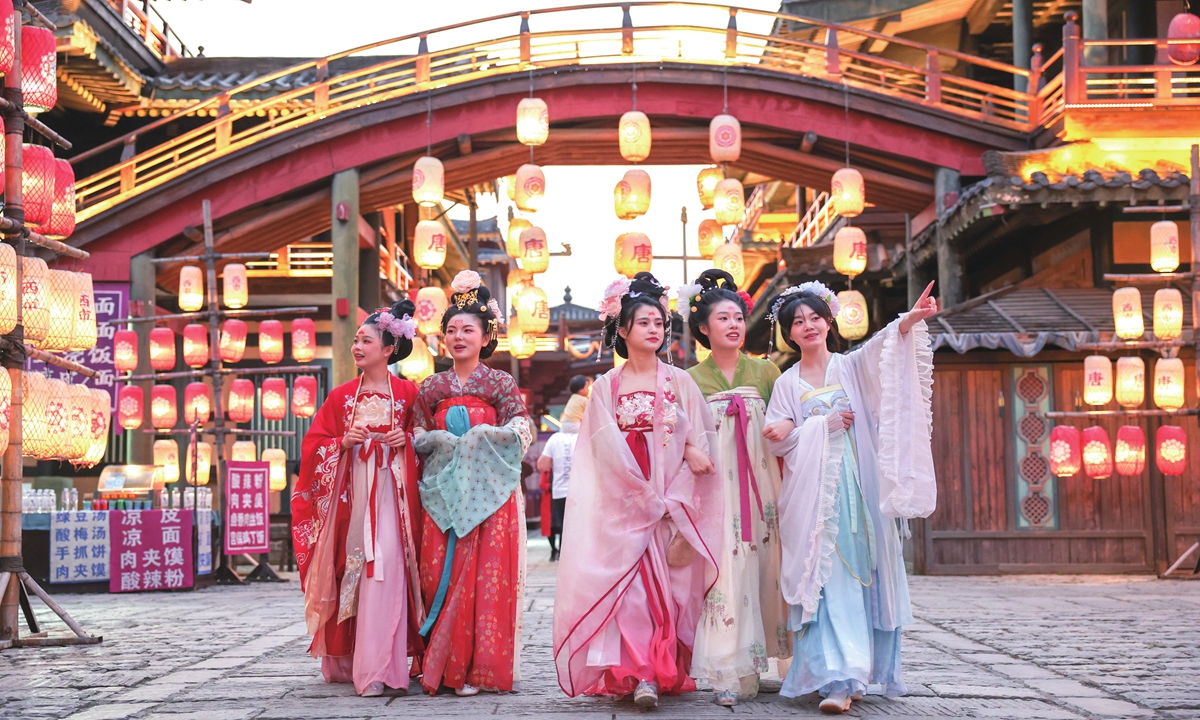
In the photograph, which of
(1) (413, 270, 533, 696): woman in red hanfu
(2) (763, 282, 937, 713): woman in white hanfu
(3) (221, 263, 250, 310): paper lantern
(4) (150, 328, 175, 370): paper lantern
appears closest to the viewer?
(2) (763, 282, 937, 713): woman in white hanfu

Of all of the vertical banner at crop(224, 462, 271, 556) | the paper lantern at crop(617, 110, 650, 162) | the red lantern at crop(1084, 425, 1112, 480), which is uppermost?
the paper lantern at crop(617, 110, 650, 162)

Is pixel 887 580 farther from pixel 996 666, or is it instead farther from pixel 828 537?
pixel 996 666

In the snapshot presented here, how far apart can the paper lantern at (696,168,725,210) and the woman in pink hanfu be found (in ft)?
42.3

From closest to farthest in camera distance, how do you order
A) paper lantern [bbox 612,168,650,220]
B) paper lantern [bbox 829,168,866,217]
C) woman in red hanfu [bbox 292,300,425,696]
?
woman in red hanfu [bbox 292,300,425,696]
paper lantern [bbox 829,168,866,217]
paper lantern [bbox 612,168,650,220]

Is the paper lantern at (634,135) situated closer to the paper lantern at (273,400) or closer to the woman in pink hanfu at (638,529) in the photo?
the paper lantern at (273,400)

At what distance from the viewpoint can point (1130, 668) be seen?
19.2 feet

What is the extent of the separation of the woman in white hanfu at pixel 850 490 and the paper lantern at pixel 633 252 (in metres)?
11.4

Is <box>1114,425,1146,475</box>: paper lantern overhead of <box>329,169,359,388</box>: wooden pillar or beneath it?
beneath

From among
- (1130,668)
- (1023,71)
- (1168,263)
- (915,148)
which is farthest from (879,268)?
(1130,668)

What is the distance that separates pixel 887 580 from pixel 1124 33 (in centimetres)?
1406

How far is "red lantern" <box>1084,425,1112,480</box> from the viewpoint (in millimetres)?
11945

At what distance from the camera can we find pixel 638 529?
5.16 metres

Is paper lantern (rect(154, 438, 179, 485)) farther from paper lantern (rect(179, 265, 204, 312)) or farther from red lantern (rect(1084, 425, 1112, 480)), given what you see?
red lantern (rect(1084, 425, 1112, 480))

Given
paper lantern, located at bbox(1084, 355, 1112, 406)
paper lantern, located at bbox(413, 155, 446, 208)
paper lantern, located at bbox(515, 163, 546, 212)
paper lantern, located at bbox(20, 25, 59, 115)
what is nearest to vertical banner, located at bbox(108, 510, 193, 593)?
paper lantern, located at bbox(20, 25, 59, 115)
